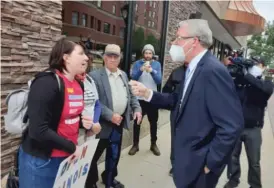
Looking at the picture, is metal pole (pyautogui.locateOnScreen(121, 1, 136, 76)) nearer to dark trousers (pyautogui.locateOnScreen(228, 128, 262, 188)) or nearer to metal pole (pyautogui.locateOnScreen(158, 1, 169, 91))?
metal pole (pyautogui.locateOnScreen(158, 1, 169, 91))

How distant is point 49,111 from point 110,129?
1328mm

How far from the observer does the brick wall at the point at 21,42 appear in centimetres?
262

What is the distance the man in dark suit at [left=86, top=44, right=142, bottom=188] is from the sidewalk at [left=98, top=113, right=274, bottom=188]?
49 cm

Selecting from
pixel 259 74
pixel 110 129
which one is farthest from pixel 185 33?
pixel 259 74

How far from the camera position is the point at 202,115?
196cm

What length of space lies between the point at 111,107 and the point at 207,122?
4.43 ft

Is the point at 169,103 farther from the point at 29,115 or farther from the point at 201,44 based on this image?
the point at 29,115

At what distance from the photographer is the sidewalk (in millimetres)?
3861

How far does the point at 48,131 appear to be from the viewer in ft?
6.13

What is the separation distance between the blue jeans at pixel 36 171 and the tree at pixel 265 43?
3479 cm

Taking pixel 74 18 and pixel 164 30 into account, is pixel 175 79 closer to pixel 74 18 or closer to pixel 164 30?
pixel 74 18

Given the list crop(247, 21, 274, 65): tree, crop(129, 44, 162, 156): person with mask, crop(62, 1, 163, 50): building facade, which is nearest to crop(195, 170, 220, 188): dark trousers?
crop(129, 44, 162, 156): person with mask

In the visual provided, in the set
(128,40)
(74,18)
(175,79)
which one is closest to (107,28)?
(128,40)

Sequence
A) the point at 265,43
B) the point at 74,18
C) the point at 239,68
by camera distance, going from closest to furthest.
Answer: the point at 239,68 → the point at 74,18 → the point at 265,43
